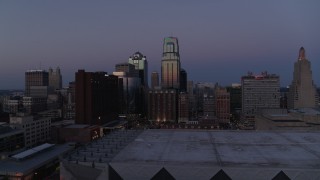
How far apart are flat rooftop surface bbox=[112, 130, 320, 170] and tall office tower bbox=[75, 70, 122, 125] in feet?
147

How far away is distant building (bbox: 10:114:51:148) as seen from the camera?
6562 centimetres

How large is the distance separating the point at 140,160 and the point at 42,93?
18136 centimetres

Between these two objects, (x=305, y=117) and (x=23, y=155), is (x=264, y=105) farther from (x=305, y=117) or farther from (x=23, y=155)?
(x=23, y=155)

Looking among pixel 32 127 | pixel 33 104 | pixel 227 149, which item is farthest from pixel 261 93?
pixel 227 149

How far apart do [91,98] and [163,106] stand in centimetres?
5012

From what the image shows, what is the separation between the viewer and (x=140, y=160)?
26.0 m

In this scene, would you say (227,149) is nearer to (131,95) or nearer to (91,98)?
(91,98)

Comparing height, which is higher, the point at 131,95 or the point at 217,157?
the point at 131,95

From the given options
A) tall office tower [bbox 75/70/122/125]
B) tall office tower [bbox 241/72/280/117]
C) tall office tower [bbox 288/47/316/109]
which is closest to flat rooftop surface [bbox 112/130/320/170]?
tall office tower [bbox 75/70/122/125]

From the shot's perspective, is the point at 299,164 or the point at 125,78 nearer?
the point at 299,164

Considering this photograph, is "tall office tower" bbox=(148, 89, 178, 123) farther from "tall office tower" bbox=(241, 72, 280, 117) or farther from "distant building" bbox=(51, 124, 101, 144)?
"distant building" bbox=(51, 124, 101, 144)

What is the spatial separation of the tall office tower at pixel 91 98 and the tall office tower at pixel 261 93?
6155 centimetres

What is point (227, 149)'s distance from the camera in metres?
29.9

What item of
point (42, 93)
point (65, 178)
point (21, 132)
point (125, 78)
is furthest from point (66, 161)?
point (42, 93)
